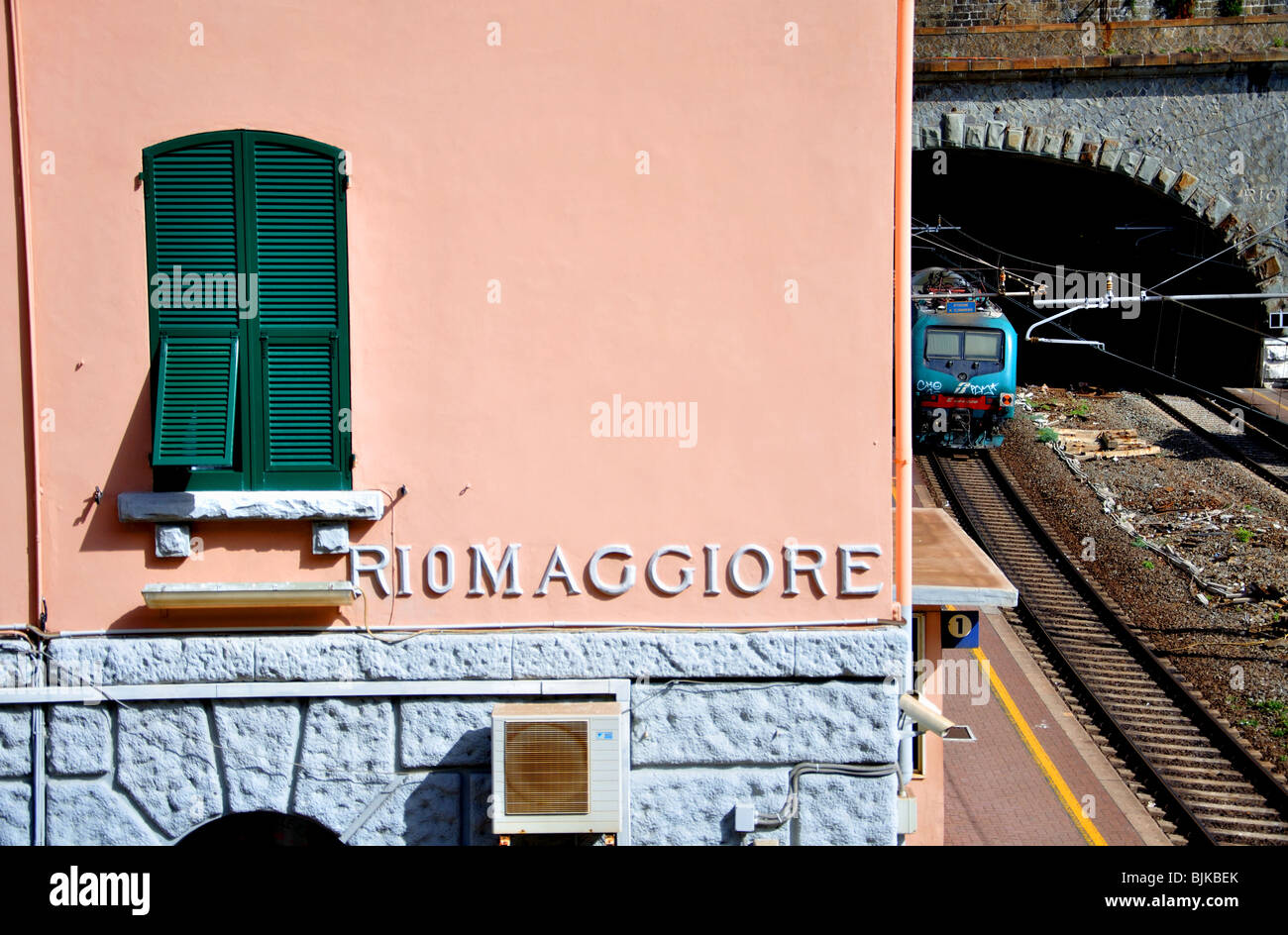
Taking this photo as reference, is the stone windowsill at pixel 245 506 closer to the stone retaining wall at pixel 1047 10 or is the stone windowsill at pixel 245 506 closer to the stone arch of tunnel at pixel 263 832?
the stone arch of tunnel at pixel 263 832

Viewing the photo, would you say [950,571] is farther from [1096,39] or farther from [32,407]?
[1096,39]

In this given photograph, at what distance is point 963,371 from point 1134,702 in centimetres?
982

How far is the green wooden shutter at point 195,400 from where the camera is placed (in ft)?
16.0

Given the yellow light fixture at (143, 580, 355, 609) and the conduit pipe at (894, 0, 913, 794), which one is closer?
the yellow light fixture at (143, 580, 355, 609)

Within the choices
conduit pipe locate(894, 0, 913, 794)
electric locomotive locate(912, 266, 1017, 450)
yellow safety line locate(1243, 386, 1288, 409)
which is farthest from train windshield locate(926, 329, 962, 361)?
conduit pipe locate(894, 0, 913, 794)

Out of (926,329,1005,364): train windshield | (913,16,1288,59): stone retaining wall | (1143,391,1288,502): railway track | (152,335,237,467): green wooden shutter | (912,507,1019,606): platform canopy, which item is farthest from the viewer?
(913,16,1288,59): stone retaining wall

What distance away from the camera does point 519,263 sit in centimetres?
504

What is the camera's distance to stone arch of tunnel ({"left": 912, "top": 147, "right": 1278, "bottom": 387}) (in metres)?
26.2

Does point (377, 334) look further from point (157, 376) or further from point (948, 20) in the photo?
point (948, 20)

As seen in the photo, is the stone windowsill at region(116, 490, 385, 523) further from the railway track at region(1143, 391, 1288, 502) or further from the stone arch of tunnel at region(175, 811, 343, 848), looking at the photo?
the railway track at region(1143, 391, 1288, 502)

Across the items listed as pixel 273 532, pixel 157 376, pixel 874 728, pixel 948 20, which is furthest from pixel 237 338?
pixel 948 20

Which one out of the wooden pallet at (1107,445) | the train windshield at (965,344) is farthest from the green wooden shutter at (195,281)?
the wooden pallet at (1107,445)

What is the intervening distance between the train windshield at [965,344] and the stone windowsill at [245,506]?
18899 millimetres

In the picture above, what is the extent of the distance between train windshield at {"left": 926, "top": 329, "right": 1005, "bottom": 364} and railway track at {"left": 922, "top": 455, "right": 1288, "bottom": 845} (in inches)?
141
